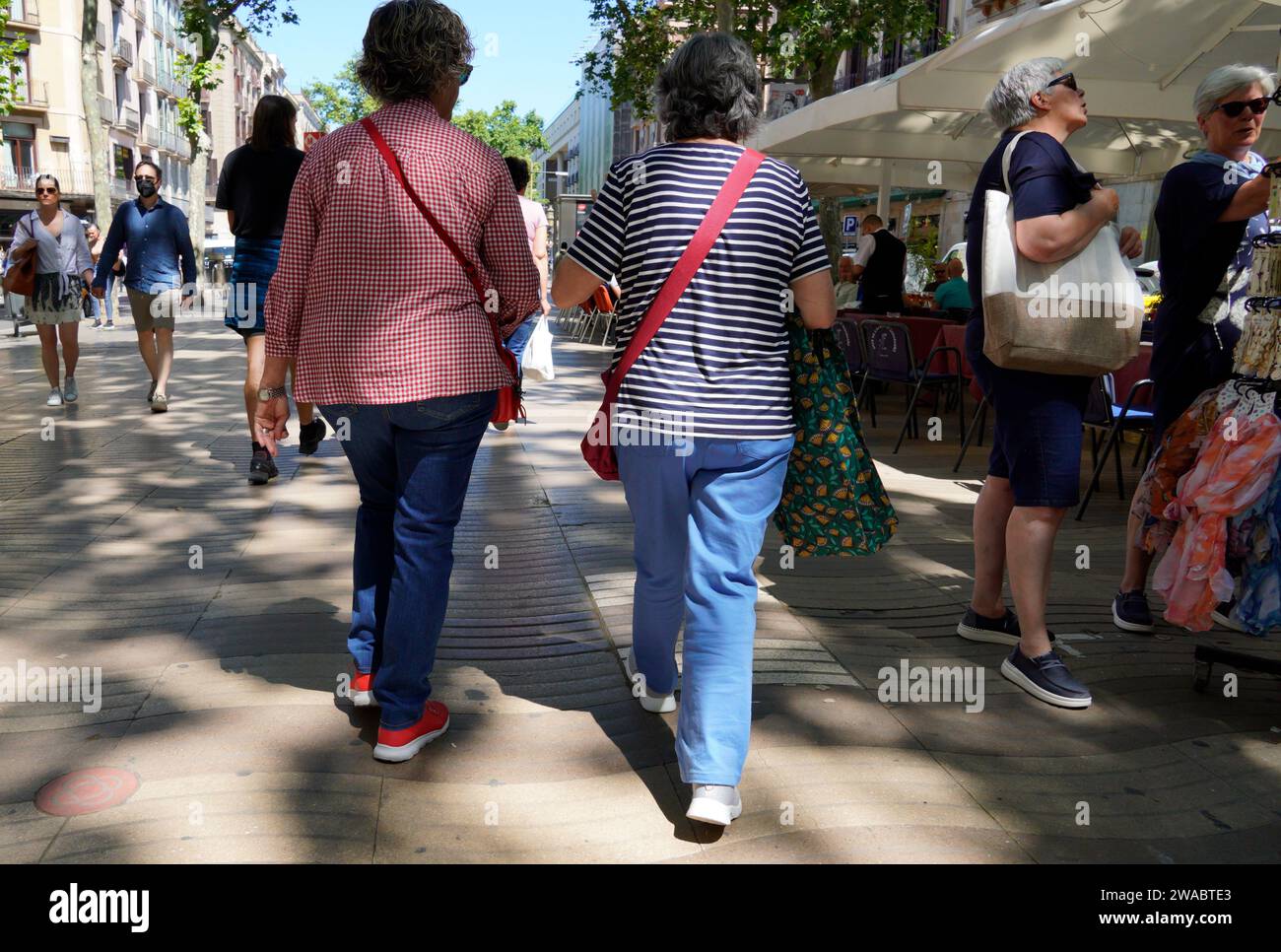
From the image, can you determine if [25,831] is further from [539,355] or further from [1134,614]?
[539,355]

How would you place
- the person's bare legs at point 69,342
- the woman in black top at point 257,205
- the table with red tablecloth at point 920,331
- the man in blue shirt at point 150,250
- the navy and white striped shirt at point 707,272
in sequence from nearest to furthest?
the navy and white striped shirt at point 707,272
the woman in black top at point 257,205
the man in blue shirt at point 150,250
the person's bare legs at point 69,342
the table with red tablecloth at point 920,331

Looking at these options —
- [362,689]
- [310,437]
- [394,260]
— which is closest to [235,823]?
A: [362,689]

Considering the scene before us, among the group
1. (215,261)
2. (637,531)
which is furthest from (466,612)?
(215,261)

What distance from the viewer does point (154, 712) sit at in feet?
10.8

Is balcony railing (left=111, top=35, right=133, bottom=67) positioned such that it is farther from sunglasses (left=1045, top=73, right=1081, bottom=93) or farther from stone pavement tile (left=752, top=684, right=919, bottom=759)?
stone pavement tile (left=752, top=684, right=919, bottom=759)

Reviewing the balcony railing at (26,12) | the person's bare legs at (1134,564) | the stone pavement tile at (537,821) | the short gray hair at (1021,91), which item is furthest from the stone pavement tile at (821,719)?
the balcony railing at (26,12)

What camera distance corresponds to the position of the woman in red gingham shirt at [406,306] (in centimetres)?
285

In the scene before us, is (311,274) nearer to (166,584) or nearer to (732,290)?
(732,290)

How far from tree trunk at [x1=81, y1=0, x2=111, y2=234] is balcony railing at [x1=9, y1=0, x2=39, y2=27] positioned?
82.4 ft

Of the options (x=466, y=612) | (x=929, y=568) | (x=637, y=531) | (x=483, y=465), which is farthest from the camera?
(x=483, y=465)

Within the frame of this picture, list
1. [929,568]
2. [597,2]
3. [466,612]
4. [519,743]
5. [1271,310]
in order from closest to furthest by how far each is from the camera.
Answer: [519,743] < [1271,310] < [466,612] < [929,568] < [597,2]

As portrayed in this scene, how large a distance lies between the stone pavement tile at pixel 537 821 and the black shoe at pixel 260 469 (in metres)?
4.00

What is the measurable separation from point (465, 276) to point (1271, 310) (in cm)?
249

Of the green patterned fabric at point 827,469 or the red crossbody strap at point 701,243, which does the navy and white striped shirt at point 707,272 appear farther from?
the green patterned fabric at point 827,469
